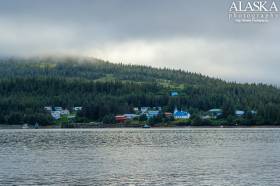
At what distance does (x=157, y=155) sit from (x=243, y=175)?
27.7 m

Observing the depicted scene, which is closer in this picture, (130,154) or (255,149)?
(130,154)

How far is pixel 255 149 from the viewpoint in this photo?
94.7 metres

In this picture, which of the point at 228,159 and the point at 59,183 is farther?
the point at 228,159

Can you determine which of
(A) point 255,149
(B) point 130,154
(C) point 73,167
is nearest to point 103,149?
(B) point 130,154

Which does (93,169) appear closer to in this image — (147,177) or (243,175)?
(147,177)

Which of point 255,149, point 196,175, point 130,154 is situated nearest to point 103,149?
point 130,154

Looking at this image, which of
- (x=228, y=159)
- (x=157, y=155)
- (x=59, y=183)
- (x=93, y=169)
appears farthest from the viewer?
(x=157, y=155)

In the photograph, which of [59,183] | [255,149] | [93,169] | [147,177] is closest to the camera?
[59,183]

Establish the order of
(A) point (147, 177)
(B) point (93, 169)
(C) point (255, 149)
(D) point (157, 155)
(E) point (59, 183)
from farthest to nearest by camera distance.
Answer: (C) point (255, 149) → (D) point (157, 155) → (B) point (93, 169) → (A) point (147, 177) → (E) point (59, 183)

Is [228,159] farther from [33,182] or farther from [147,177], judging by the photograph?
[33,182]

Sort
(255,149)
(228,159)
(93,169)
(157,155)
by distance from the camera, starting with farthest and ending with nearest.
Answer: (255,149) → (157,155) → (228,159) → (93,169)

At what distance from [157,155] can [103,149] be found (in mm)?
15422

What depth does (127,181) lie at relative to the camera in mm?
54875

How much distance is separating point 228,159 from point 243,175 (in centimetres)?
1826
